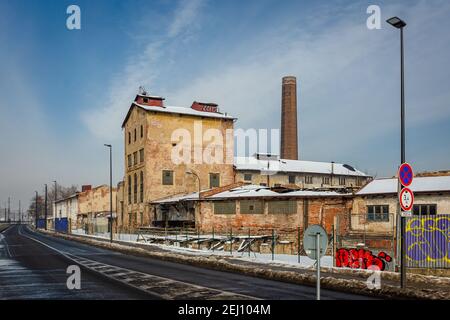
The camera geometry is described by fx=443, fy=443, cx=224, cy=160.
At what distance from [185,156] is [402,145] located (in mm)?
43214

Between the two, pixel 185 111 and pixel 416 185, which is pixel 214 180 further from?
pixel 416 185

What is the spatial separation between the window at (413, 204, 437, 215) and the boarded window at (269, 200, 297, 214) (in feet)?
29.2

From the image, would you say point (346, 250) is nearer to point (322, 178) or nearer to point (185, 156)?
point (185, 156)

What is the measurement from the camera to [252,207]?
1464 inches

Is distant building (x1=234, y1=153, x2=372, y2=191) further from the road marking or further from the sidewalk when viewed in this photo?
the road marking

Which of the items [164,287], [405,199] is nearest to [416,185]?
[405,199]

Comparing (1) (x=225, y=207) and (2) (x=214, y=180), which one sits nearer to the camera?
(1) (x=225, y=207)

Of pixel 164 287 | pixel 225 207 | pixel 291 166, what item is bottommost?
pixel 164 287

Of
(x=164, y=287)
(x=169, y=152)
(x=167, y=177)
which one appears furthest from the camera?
(x=169, y=152)

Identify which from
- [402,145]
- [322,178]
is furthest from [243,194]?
[322,178]

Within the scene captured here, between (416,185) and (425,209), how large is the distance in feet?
6.30

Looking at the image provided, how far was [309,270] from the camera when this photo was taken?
1812 cm

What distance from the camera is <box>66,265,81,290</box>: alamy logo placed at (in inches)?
555

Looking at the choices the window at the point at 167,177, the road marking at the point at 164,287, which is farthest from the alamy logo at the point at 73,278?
the window at the point at 167,177
